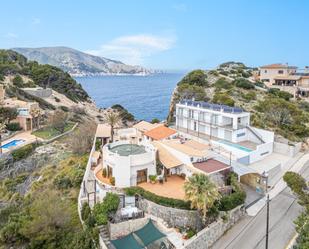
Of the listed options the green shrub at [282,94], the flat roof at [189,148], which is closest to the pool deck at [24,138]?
the flat roof at [189,148]

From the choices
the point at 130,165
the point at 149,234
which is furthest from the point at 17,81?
the point at 149,234

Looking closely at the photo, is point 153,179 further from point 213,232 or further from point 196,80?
point 196,80

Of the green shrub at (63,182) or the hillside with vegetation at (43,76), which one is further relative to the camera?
the hillside with vegetation at (43,76)

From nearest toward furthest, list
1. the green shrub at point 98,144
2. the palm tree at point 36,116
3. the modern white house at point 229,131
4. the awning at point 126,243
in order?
the awning at point 126,243, the modern white house at point 229,131, the green shrub at point 98,144, the palm tree at point 36,116

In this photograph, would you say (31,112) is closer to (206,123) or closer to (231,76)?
(206,123)

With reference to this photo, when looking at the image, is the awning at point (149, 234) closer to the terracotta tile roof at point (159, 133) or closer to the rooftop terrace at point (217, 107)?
the terracotta tile roof at point (159, 133)

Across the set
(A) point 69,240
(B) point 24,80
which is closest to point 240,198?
(A) point 69,240
